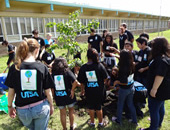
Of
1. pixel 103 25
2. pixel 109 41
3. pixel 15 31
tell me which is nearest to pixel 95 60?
pixel 109 41

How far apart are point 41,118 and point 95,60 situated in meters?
1.30

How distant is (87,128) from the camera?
2.81 metres

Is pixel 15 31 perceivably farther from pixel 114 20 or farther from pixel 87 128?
pixel 114 20

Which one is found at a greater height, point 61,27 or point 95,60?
point 61,27

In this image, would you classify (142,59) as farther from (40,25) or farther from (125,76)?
(40,25)

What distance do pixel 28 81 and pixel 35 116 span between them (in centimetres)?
44

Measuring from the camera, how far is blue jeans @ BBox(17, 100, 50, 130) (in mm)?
1682

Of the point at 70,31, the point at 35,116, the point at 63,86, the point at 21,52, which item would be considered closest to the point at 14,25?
the point at 70,31

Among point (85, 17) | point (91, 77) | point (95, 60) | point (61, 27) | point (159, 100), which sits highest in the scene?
point (85, 17)

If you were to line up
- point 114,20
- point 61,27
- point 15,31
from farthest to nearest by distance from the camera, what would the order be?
point 114,20, point 15,31, point 61,27

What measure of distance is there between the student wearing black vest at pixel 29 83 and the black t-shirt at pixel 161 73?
1562 millimetres

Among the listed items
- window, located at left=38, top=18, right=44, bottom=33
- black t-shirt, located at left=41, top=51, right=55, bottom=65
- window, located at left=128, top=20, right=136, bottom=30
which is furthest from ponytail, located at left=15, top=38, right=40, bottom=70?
window, located at left=128, top=20, right=136, bottom=30

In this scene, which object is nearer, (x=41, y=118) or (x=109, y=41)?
(x=41, y=118)

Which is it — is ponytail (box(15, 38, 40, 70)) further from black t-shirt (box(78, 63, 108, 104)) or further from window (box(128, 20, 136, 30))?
window (box(128, 20, 136, 30))
